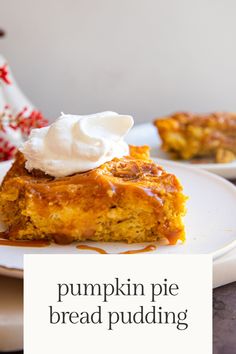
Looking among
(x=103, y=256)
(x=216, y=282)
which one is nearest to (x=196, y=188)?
(x=216, y=282)

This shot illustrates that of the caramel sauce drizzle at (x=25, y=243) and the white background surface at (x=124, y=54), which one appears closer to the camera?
the caramel sauce drizzle at (x=25, y=243)

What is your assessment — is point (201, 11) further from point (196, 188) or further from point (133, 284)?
point (133, 284)

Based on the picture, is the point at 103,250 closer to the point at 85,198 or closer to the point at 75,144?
the point at 85,198

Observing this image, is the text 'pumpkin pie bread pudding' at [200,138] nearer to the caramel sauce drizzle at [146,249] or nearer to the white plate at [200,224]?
the white plate at [200,224]

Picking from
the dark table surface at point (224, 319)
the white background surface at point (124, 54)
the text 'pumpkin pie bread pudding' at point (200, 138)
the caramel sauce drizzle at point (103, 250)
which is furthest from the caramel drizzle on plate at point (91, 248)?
the white background surface at point (124, 54)

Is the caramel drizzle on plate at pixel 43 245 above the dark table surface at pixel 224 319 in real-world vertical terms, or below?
above

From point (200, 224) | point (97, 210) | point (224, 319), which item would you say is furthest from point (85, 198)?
point (224, 319)

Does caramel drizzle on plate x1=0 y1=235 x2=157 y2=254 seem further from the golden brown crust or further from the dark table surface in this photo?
the dark table surface
